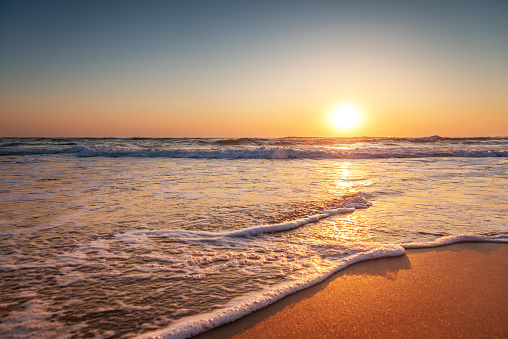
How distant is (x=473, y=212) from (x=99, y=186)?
732cm

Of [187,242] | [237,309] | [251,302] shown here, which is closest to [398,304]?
[251,302]

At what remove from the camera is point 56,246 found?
3143mm

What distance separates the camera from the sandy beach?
1.90 m

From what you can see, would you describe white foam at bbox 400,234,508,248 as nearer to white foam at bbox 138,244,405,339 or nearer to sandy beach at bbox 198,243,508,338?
sandy beach at bbox 198,243,508,338

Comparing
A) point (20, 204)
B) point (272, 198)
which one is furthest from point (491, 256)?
point (20, 204)

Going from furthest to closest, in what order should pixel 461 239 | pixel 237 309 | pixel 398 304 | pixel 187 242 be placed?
pixel 461 239 → pixel 187 242 → pixel 398 304 → pixel 237 309

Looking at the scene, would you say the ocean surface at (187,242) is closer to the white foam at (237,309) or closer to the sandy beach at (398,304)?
the white foam at (237,309)

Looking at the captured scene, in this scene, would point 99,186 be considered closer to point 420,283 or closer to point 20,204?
point 20,204

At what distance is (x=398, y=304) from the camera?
2205 mm

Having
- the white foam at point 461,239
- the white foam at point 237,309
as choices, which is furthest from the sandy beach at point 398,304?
the white foam at point 461,239

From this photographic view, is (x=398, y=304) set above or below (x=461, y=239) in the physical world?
below

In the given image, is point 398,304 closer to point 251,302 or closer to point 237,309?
point 251,302

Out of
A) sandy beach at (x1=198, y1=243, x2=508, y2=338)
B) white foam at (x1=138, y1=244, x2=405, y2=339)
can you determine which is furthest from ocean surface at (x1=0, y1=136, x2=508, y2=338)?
sandy beach at (x1=198, y1=243, x2=508, y2=338)

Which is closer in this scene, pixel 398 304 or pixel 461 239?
A: pixel 398 304
